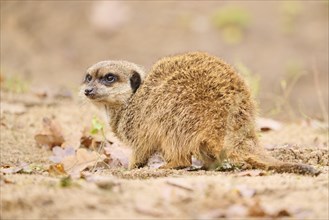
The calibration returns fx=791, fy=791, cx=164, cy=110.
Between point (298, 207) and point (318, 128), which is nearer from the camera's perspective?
point (298, 207)

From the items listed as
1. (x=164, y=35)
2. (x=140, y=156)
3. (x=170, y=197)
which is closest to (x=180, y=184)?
(x=170, y=197)

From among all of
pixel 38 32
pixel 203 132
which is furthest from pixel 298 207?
pixel 38 32

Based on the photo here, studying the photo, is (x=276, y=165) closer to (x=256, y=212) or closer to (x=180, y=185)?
(x=180, y=185)

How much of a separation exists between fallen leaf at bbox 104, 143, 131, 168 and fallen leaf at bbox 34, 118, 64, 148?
1.55ft

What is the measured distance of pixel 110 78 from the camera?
4.86m

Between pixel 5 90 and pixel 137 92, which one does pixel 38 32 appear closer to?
pixel 5 90

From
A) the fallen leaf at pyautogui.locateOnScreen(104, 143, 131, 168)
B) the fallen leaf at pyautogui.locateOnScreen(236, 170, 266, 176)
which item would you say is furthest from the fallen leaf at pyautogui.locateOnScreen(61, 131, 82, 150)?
the fallen leaf at pyautogui.locateOnScreen(236, 170, 266, 176)

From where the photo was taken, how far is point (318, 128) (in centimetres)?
594

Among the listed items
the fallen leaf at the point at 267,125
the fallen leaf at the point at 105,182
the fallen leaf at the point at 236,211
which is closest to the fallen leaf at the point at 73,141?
the fallen leaf at the point at 267,125

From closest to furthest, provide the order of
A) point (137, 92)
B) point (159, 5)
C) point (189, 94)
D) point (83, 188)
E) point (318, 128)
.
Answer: point (83, 188) → point (189, 94) → point (137, 92) → point (318, 128) → point (159, 5)

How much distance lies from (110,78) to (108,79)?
0.02 meters

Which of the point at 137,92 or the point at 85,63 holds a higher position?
the point at 85,63

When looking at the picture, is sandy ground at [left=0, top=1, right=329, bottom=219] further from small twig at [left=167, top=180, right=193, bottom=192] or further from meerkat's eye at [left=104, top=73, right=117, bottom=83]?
meerkat's eye at [left=104, top=73, right=117, bottom=83]

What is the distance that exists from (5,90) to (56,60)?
12.1ft
